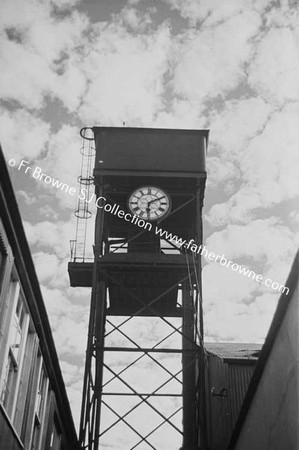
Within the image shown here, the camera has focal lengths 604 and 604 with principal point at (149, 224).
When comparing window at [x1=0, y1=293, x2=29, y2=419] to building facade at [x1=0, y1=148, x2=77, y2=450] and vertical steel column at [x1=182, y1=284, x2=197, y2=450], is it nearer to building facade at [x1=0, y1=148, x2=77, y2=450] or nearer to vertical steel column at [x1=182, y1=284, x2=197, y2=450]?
building facade at [x1=0, y1=148, x2=77, y2=450]

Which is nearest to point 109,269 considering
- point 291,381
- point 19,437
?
point 19,437

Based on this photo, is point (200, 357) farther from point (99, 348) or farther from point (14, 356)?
point (14, 356)

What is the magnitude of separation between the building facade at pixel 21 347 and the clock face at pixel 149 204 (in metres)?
4.50

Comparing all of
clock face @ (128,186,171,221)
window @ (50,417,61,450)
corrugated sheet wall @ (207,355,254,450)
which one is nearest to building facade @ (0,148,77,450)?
window @ (50,417,61,450)

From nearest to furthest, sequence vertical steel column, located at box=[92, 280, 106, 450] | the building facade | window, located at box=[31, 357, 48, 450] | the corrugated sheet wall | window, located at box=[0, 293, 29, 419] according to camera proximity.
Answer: the building facade → window, located at box=[0, 293, 29, 419] → window, located at box=[31, 357, 48, 450] → vertical steel column, located at box=[92, 280, 106, 450] → the corrugated sheet wall

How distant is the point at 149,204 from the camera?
52.4 ft

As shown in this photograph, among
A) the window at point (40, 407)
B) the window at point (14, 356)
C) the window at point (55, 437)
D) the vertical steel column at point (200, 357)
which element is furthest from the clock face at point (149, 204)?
the window at point (55, 437)

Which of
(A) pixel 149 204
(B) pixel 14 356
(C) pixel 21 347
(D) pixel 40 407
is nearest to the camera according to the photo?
(B) pixel 14 356

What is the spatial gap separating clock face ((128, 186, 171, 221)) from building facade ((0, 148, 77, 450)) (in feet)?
14.8

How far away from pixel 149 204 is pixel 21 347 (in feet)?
20.8

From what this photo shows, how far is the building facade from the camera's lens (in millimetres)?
9133

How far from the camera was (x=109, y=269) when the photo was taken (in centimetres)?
1555

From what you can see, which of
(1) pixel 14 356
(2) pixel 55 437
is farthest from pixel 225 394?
(1) pixel 14 356

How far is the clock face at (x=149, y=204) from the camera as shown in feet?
52.2
